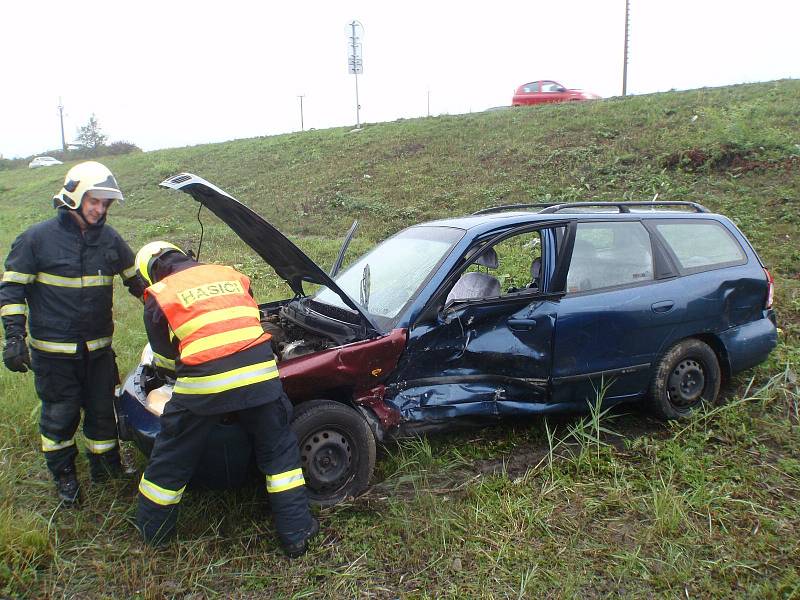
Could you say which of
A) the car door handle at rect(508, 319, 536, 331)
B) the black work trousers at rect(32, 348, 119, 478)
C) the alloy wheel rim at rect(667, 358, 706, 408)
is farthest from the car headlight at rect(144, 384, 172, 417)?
the alloy wheel rim at rect(667, 358, 706, 408)

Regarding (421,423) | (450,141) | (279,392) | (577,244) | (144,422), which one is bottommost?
(421,423)

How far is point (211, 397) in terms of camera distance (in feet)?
8.52

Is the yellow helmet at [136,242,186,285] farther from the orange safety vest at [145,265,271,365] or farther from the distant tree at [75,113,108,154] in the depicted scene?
the distant tree at [75,113,108,154]

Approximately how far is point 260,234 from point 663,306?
2.58 m

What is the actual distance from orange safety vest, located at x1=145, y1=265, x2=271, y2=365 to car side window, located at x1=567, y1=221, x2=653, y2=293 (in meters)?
2.04

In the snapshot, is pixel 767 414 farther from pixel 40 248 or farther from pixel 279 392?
pixel 40 248

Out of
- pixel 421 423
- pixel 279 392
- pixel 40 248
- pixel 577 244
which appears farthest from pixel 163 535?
pixel 577 244

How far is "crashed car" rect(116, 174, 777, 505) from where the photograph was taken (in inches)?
120

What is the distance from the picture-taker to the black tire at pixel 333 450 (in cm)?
297

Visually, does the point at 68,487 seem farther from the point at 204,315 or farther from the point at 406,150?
the point at 406,150

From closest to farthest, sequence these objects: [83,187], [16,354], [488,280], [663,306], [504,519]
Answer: [504,519] < [16,354] < [83,187] < [663,306] < [488,280]

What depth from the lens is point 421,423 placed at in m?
3.36

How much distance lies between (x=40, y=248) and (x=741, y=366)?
455cm

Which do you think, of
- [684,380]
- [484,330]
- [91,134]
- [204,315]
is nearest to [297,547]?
[204,315]
